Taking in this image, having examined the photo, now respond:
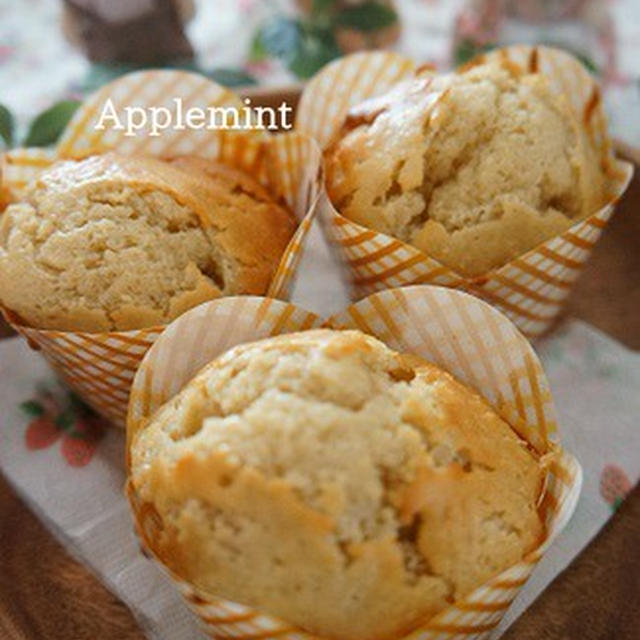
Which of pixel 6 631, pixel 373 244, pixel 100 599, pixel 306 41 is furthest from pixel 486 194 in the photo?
pixel 306 41

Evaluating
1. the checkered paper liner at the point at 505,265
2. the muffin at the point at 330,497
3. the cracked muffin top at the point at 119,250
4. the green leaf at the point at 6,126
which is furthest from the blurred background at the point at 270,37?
the muffin at the point at 330,497

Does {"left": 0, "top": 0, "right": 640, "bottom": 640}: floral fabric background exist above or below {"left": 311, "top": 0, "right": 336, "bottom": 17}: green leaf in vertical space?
below

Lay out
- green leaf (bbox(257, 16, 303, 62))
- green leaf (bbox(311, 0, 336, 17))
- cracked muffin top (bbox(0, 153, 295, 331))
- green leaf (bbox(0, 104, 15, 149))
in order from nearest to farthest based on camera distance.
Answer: cracked muffin top (bbox(0, 153, 295, 331)) < green leaf (bbox(0, 104, 15, 149)) < green leaf (bbox(311, 0, 336, 17)) < green leaf (bbox(257, 16, 303, 62))

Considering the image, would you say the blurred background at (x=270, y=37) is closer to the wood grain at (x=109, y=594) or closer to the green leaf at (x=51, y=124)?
the green leaf at (x=51, y=124)

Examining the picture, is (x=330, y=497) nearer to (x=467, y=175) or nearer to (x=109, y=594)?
(x=109, y=594)

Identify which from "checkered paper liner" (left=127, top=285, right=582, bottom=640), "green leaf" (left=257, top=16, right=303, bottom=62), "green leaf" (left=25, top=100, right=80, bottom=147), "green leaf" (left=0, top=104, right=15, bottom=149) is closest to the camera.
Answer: "checkered paper liner" (left=127, top=285, right=582, bottom=640)

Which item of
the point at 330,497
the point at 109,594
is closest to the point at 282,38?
the point at 109,594

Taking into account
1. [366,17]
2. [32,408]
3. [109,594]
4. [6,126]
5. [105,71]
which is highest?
[6,126]

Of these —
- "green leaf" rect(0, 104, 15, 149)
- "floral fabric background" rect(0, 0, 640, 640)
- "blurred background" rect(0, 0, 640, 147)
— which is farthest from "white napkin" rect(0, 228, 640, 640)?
"blurred background" rect(0, 0, 640, 147)

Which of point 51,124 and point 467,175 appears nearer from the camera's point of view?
point 467,175

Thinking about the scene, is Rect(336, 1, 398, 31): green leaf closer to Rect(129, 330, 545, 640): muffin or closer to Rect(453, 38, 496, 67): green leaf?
Rect(453, 38, 496, 67): green leaf
